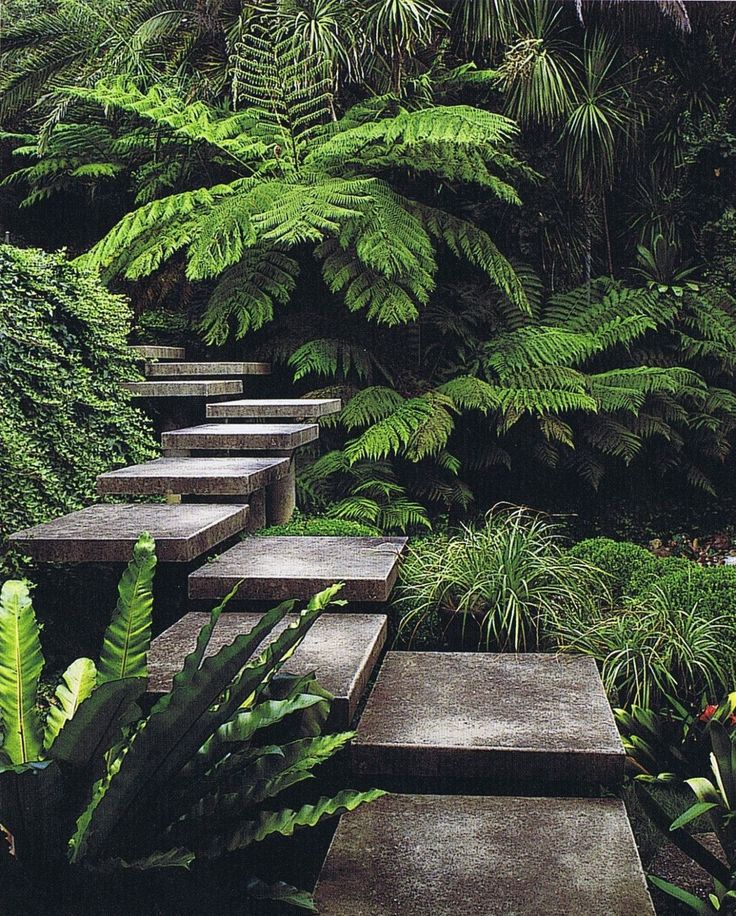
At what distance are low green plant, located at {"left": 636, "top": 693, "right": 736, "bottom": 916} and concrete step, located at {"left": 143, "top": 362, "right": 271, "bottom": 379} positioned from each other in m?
3.85

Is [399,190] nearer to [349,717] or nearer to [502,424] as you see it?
[502,424]

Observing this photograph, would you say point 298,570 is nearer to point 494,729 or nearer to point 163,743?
point 494,729

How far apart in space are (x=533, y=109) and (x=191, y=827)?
6.19 metres

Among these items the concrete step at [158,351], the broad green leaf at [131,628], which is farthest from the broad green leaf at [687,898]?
the concrete step at [158,351]

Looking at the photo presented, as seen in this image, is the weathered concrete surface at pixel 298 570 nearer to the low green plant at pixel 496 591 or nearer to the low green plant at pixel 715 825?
the low green plant at pixel 496 591

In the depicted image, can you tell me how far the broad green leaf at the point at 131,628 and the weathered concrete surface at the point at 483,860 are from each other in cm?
57

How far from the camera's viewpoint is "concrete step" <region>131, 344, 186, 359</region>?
549 cm

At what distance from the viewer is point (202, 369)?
570 centimetres

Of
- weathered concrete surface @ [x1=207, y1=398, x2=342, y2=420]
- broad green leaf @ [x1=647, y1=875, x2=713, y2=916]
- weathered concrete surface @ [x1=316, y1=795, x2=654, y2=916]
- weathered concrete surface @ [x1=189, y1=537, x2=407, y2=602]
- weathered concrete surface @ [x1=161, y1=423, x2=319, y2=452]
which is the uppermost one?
weathered concrete surface @ [x1=207, y1=398, x2=342, y2=420]

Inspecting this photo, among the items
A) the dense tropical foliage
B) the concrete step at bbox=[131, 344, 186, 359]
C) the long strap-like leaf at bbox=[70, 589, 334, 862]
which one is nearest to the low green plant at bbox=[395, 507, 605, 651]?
the dense tropical foliage

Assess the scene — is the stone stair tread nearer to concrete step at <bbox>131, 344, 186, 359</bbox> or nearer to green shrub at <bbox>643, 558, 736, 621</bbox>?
concrete step at <bbox>131, 344, 186, 359</bbox>

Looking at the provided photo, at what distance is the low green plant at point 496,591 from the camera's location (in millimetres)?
3535

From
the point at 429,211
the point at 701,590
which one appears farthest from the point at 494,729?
the point at 429,211

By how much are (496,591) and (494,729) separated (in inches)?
52.4
